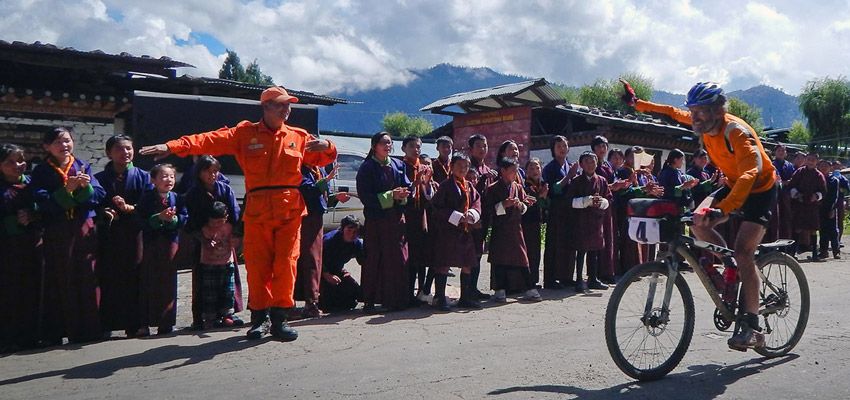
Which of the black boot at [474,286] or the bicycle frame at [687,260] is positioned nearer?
the bicycle frame at [687,260]

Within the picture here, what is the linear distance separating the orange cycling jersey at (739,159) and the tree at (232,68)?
5763 cm

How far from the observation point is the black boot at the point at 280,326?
218 inches

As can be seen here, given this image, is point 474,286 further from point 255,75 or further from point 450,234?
point 255,75

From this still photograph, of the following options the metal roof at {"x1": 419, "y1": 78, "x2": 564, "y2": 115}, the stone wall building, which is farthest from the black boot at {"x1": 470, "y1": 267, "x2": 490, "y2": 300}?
the metal roof at {"x1": 419, "y1": 78, "x2": 564, "y2": 115}

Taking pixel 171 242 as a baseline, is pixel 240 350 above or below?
below

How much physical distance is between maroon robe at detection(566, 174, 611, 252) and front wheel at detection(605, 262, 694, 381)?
3844 mm

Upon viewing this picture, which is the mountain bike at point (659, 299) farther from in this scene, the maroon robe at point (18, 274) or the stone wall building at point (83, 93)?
the stone wall building at point (83, 93)

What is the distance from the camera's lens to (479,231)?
776cm

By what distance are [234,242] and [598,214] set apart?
445cm

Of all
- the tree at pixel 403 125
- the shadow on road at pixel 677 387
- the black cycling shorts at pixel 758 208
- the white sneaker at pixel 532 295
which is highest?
the tree at pixel 403 125

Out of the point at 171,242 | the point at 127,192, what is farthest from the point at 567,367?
the point at 127,192

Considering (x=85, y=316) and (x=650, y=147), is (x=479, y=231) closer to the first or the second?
(x=85, y=316)

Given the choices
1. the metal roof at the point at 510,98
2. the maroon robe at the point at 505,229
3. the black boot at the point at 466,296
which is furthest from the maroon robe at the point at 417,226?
the metal roof at the point at 510,98

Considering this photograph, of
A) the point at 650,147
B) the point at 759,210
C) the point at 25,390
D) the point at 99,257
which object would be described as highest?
the point at 650,147
